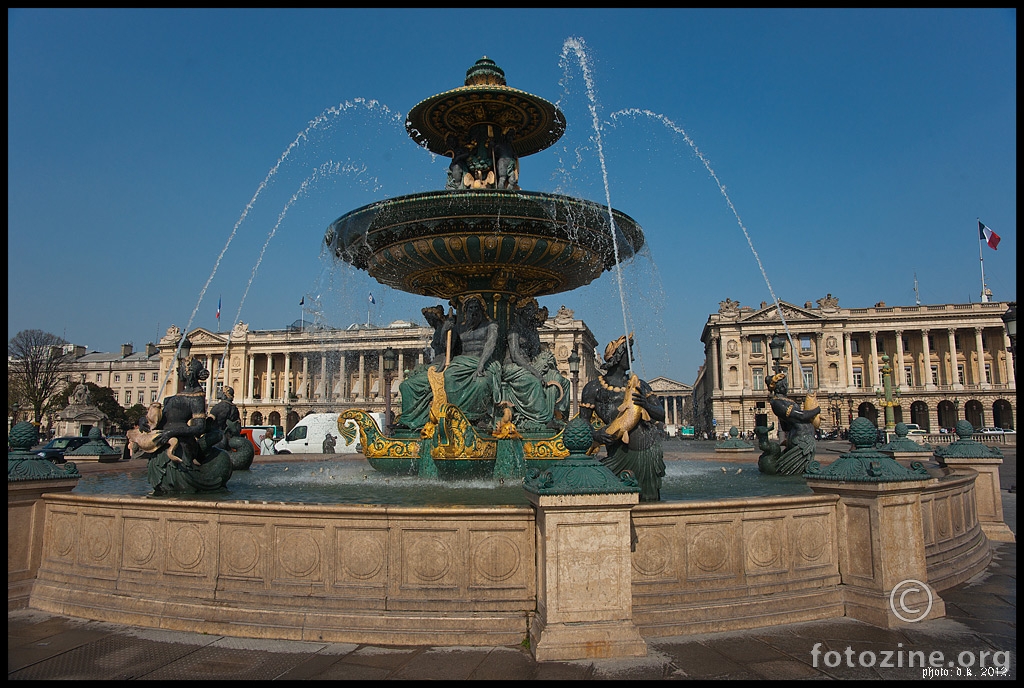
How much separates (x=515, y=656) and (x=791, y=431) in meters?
6.65

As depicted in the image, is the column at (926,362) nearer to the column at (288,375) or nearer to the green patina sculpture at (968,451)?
the column at (288,375)

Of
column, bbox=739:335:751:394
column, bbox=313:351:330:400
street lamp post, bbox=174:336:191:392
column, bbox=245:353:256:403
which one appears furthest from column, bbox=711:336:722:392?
street lamp post, bbox=174:336:191:392

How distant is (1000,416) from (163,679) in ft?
319

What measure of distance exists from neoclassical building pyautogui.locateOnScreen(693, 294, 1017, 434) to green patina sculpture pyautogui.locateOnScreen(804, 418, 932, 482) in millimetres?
78380

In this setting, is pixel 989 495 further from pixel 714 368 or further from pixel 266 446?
pixel 714 368

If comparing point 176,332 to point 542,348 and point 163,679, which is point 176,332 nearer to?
point 542,348

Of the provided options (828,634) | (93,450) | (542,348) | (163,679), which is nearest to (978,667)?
(828,634)

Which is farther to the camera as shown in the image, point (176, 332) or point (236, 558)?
point (176, 332)

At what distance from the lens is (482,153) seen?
11133mm

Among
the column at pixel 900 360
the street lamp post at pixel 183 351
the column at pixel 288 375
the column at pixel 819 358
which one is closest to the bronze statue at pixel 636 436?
the street lamp post at pixel 183 351

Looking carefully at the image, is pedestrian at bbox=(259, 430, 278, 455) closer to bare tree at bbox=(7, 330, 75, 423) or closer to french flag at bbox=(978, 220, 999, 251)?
bare tree at bbox=(7, 330, 75, 423)

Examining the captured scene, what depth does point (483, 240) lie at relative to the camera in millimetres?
9938

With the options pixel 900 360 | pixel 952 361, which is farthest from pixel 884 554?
pixel 952 361

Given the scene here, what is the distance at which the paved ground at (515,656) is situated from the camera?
12.5 ft
